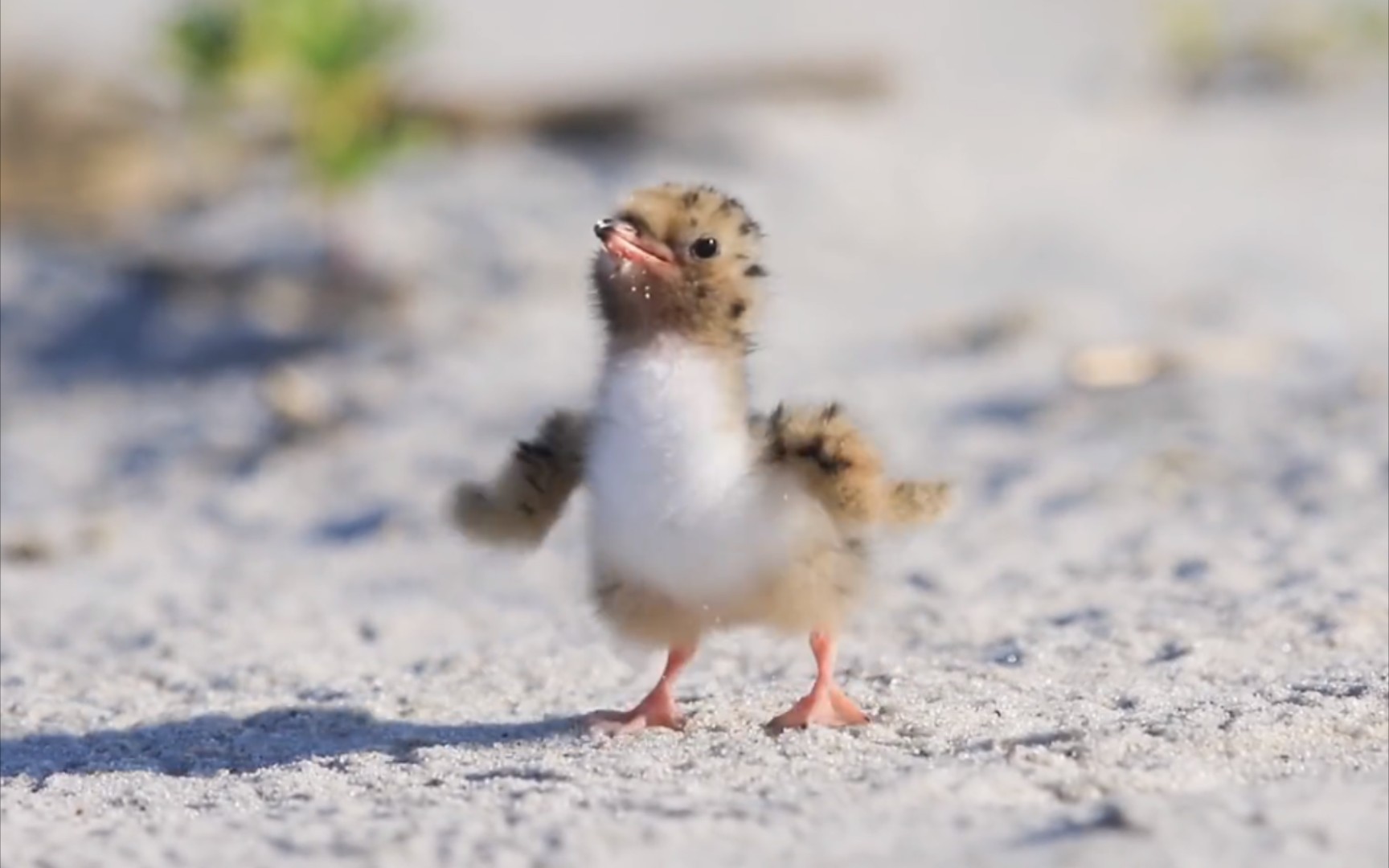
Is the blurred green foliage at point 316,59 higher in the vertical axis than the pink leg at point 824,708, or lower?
higher

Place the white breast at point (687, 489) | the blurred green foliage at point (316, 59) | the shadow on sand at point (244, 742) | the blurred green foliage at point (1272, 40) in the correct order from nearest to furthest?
the white breast at point (687, 489), the shadow on sand at point (244, 742), the blurred green foliage at point (316, 59), the blurred green foliage at point (1272, 40)

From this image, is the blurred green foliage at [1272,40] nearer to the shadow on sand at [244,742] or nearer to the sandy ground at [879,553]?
the sandy ground at [879,553]

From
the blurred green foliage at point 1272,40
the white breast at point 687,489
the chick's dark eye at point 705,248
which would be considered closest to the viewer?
the white breast at point 687,489

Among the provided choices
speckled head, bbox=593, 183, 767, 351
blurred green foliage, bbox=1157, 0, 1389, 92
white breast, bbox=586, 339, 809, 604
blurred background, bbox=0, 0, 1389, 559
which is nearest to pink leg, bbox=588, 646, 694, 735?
white breast, bbox=586, 339, 809, 604

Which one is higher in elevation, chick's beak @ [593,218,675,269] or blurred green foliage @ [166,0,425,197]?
blurred green foliage @ [166,0,425,197]

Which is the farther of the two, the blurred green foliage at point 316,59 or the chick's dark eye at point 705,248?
the blurred green foliage at point 316,59

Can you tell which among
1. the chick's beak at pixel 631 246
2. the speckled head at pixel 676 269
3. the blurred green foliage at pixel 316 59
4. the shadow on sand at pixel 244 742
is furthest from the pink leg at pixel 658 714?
the blurred green foliage at pixel 316 59

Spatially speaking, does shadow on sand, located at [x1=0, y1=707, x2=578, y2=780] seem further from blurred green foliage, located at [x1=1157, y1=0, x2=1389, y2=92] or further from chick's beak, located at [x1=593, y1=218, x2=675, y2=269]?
blurred green foliage, located at [x1=1157, y1=0, x2=1389, y2=92]
